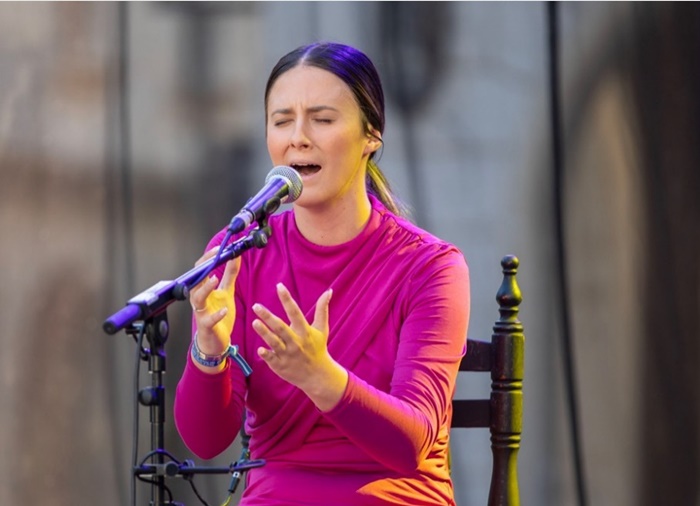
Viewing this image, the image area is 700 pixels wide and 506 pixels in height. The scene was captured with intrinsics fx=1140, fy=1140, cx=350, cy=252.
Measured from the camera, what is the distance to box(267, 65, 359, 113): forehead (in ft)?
6.20

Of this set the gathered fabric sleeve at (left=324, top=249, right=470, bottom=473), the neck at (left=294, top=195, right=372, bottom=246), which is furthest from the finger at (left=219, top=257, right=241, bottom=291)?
the neck at (left=294, top=195, right=372, bottom=246)

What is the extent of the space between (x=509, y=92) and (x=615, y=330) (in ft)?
2.19

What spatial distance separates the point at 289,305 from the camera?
147cm

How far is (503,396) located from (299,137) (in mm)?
629

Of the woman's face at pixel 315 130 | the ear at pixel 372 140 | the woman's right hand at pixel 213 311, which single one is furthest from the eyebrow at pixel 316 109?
the woman's right hand at pixel 213 311

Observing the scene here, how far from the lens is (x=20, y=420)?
286 cm

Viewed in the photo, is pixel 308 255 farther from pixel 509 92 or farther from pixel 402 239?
pixel 509 92

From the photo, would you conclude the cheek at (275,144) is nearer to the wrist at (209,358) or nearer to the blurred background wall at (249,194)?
the wrist at (209,358)

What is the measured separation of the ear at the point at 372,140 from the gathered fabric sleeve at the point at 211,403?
31 centimetres

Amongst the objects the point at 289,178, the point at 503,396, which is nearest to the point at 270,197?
the point at 289,178

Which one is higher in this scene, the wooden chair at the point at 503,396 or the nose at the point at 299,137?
the nose at the point at 299,137

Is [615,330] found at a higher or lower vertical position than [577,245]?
lower

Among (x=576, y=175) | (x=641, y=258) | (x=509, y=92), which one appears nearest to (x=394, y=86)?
(x=509, y=92)

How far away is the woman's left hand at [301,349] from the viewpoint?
146 centimetres
